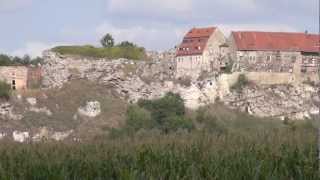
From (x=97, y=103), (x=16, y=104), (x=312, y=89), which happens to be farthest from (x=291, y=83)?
(x=16, y=104)

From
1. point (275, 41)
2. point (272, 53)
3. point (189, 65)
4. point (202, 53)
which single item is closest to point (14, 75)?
point (189, 65)

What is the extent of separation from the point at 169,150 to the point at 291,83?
5312cm

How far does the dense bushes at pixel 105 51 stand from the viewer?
215ft

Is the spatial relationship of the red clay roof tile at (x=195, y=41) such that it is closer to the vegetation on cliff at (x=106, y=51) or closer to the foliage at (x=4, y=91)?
the vegetation on cliff at (x=106, y=51)

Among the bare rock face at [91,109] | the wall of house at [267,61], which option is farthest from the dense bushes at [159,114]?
the wall of house at [267,61]

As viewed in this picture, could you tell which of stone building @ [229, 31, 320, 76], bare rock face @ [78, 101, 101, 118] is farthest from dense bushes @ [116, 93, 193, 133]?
stone building @ [229, 31, 320, 76]

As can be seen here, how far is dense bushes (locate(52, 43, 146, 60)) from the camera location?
65.6 meters

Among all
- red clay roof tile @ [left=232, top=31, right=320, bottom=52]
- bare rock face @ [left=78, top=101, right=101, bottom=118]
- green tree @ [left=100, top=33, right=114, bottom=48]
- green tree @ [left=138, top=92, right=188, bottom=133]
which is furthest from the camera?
green tree @ [left=100, top=33, right=114, bottom=48]

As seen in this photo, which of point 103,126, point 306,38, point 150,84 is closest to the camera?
point 103,126

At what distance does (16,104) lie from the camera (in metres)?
58.8

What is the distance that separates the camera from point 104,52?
219 ft

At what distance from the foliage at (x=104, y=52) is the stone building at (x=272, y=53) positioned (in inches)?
316

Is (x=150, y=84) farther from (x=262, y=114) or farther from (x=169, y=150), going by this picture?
(x=169, y=150)

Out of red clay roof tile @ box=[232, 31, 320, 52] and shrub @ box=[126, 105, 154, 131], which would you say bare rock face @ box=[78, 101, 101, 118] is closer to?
shrub @ box=[126, 105, 154, 131]
